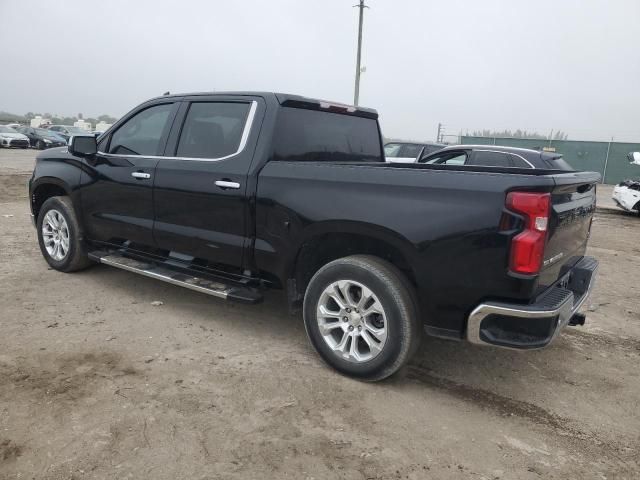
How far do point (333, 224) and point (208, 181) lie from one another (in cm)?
119

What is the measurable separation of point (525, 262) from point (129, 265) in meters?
3.35

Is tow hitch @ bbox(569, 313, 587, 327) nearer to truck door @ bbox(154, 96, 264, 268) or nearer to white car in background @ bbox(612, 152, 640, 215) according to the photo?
truck door @ bbox(154, 96, 264, 268)

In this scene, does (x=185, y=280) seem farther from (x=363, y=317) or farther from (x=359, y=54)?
(x=359, y=54)

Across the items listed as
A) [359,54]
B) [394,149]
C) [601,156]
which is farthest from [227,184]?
[601,156]

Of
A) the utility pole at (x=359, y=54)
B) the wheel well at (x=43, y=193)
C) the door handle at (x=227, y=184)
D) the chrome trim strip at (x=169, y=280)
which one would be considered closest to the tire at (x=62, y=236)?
the wheel well at (x=43, y=193)

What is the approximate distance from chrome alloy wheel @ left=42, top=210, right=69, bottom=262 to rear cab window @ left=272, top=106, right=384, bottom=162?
2.74 metres

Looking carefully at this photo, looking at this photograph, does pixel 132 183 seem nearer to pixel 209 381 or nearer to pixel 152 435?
pixel 209 381

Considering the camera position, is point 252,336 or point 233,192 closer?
point 233,192

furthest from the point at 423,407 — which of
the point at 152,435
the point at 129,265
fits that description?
the point at 129,265

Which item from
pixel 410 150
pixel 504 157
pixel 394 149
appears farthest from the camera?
pixel 394 149

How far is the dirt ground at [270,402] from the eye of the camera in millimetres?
2484

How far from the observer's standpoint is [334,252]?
143 inches

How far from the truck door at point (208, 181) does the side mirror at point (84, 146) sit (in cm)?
101

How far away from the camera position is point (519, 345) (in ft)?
9.23
